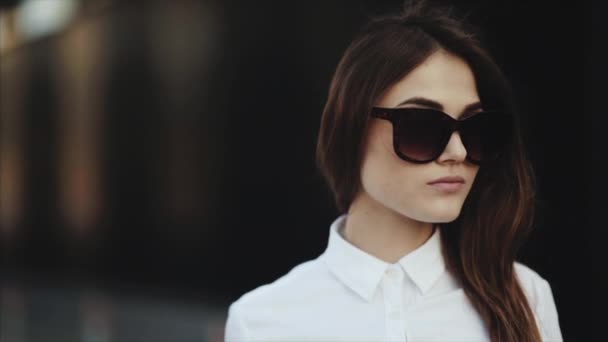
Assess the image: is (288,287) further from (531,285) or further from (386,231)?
(531,285)

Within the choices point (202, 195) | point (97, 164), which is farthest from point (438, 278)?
point (97, 164)

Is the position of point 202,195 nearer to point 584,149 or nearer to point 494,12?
point 494,12

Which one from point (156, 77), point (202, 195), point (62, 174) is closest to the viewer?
point (202, 195)

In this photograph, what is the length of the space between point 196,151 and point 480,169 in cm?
691

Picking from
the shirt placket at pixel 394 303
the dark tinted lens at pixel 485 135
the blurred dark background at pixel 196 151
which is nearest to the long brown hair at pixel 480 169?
the dark tinted lens at pixel 485 135

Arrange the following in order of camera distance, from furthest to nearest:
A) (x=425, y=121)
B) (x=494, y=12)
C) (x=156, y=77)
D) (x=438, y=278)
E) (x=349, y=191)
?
(x=156, y=77) → (x=494, y=12) → (x=349, y=191) → (x=438, y=278) → (x=425, y=121)

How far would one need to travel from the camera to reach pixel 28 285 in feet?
46.9

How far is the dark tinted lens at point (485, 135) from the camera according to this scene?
214 centimetres

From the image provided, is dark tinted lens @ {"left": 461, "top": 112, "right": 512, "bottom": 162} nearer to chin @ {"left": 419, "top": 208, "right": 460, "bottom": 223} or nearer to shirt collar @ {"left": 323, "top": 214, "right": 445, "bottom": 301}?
chin @ {"left": 419, "top": 208, "right": 460, "bottom": 223}

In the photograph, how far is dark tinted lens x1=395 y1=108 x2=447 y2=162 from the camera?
209cm

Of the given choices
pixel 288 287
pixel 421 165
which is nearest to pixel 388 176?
pixel 421 165

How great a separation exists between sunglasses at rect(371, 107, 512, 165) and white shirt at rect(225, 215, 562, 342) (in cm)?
35

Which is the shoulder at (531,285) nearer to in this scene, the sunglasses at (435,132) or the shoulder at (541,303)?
the shoulder at (541,303)

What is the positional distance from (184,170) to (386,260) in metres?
7.17
